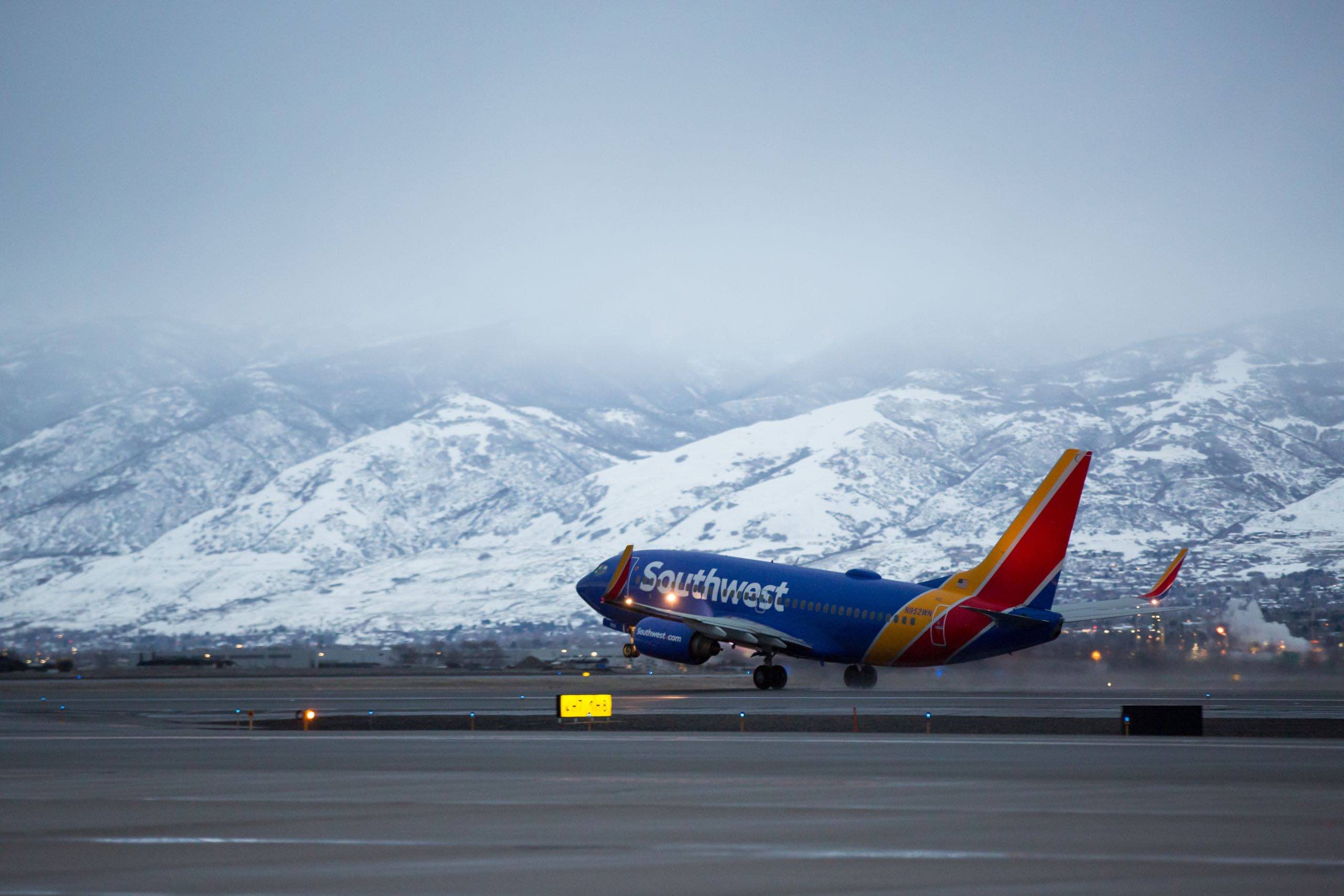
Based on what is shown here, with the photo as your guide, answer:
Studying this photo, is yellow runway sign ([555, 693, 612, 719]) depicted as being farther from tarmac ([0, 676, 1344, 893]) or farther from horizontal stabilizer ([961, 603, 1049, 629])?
horizontal stabilizer ([961, 603, 1049, 629])

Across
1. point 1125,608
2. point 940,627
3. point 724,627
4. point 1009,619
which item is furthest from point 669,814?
point 1125,608

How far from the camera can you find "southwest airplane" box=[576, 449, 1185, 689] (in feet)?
169

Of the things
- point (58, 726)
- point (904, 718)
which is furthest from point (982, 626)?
point (58, 726)

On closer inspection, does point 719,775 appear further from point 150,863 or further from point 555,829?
point 150,863

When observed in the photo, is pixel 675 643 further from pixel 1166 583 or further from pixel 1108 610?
pixel 1166 583

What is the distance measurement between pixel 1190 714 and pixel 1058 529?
67.0ft

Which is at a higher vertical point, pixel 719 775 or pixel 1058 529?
pixel 1058 529

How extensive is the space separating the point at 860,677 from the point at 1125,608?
10.7 meters

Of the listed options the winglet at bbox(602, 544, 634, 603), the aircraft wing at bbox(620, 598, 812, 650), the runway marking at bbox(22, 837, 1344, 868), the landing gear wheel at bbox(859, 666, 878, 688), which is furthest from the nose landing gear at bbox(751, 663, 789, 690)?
the runway marking at bbox(22, 837, 1344, 868)

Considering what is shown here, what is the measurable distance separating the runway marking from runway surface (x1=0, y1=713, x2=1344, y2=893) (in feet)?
0.14

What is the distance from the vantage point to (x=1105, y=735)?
103 ft

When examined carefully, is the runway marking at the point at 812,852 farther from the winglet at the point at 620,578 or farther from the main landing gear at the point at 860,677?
the main landing gear at the point at 860,677

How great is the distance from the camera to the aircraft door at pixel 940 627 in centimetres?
5178

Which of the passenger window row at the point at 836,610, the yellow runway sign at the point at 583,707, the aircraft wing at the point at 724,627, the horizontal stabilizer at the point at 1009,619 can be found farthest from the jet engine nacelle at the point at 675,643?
the yellow runway sign at the point at 583,707
